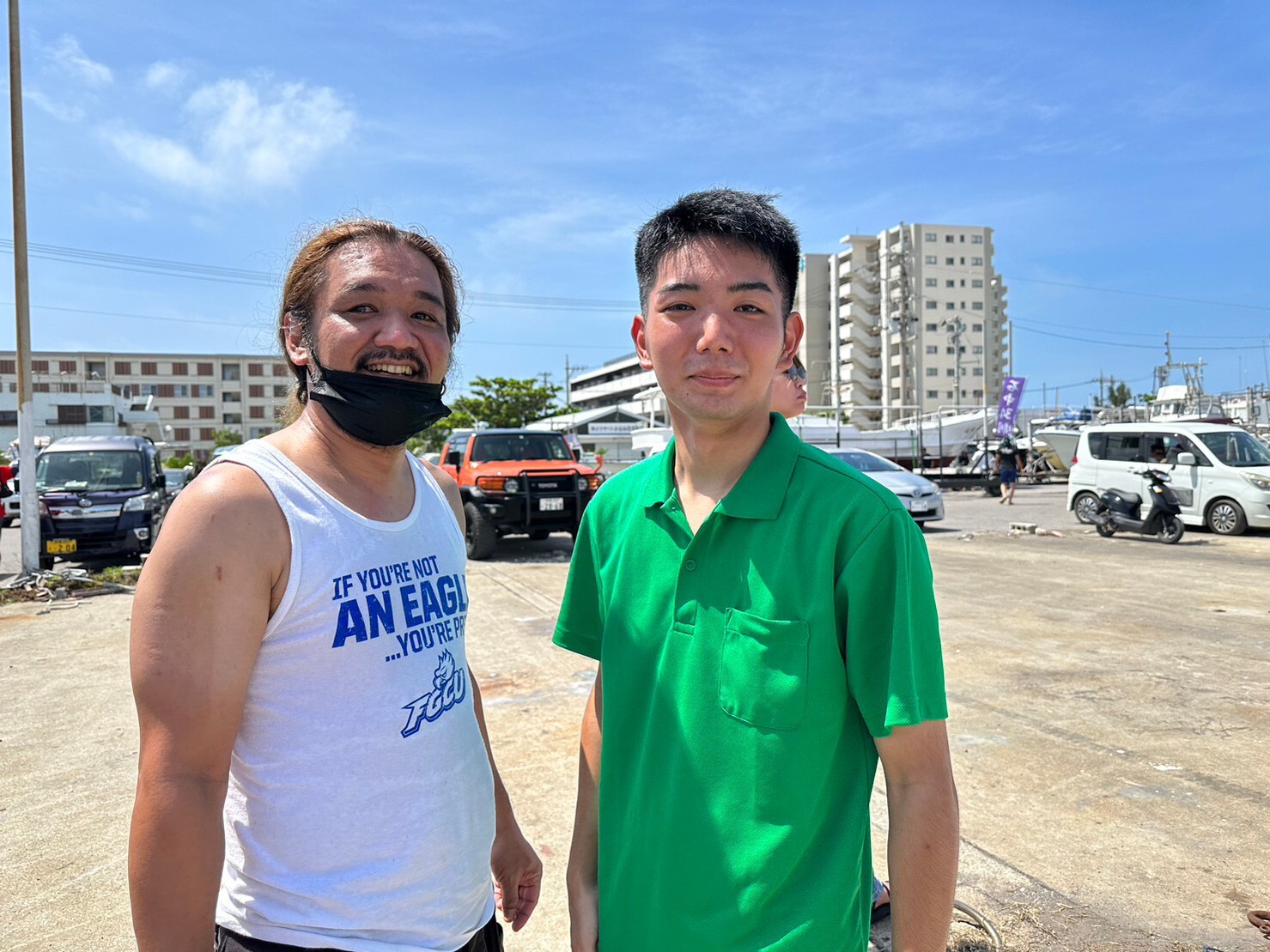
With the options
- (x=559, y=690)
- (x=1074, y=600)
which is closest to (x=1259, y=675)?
(x=1074, y=600)

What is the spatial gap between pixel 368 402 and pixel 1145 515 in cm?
1461

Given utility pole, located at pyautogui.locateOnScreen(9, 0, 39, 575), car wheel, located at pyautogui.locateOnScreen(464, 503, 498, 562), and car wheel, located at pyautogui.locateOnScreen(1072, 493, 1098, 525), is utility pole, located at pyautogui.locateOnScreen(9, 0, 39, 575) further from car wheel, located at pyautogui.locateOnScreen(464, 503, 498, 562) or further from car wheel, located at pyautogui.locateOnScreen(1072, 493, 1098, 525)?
car wheel, located at pyautogui.locateOnScreen(1072, 493, 1098, 525)

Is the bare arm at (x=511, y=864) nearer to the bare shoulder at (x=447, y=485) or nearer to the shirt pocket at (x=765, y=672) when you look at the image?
the bare shoulder at (x=447, y=485)

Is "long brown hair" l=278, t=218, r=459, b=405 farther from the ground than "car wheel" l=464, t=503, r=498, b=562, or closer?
farther from the ground

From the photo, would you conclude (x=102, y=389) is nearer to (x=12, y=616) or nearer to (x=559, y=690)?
(x=12, y=616)

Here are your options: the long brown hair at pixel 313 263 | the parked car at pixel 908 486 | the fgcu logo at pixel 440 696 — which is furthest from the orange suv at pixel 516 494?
the fgcu logo at pixel 440 696

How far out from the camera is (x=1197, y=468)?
13562 mm

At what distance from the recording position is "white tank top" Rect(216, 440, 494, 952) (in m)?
1.34

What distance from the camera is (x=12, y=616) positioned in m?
8.27

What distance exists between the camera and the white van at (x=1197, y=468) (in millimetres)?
13086

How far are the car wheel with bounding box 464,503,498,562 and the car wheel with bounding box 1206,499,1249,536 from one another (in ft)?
38.0

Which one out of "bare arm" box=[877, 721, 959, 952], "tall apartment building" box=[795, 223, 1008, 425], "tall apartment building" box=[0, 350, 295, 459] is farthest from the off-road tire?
"tall apartment building" box=[0, 350, 295, 459]

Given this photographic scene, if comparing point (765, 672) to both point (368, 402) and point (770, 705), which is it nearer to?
point (770, 705)

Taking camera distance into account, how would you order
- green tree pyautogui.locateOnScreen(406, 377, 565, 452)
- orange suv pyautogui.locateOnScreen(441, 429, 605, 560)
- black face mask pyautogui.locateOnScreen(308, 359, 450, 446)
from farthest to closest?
green tree pyautogui.locateOnScreen(406, 377, 565, 452)
orange suv pyautogui.locateOnScreen(441, 429, 605, 560)
black face mask pyautogui.locateOnScreen(308, 359, 450, 446)
